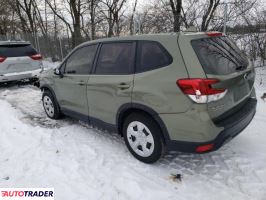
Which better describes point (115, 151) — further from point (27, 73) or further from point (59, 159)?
point (27, 73)

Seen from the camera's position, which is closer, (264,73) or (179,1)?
(264,73)

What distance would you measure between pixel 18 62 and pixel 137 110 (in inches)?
258

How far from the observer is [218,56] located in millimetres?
3371

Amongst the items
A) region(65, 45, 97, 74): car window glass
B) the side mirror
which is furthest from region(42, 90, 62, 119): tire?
region(65, 45, 97, 74): car window glass

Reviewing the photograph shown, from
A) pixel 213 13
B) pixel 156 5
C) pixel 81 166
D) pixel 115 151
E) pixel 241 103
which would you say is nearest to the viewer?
pixel 241 103

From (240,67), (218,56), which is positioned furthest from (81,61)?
(240,67)

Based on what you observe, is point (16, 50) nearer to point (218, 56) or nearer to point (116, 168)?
point (116, 168)

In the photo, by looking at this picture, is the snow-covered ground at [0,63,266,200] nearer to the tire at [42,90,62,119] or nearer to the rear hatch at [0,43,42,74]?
the tire at [42,90,62,119]

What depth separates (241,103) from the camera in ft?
11.9

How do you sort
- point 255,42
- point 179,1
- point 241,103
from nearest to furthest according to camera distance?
point 241,103
point 255,42
point 179,1

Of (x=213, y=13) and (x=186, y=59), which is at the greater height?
(x=213, y=13)

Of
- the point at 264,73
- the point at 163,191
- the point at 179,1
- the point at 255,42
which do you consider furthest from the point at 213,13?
the point at 163,191

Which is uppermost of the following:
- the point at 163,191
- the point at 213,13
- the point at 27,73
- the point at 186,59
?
the point at 213,13

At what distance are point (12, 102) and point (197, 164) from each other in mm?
5760
